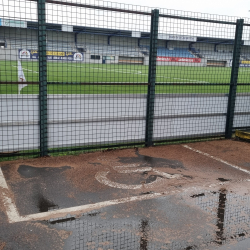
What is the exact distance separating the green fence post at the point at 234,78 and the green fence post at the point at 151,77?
7.28ft

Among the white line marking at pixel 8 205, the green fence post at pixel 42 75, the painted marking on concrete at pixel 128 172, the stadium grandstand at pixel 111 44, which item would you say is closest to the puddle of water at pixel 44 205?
the white line marking at pixel 8 205

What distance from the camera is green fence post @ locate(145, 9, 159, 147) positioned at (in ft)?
21.5

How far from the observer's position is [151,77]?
22.4ft

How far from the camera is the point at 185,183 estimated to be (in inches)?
202

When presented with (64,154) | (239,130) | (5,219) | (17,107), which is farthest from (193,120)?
(5,219)

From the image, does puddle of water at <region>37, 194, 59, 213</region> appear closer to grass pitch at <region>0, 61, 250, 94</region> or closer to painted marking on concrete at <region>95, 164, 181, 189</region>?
painted marking on concrete at <region>95, 164, 181, 189</region>

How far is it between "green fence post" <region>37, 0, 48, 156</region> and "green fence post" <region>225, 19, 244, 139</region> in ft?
14.8

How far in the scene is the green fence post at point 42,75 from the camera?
5648mm

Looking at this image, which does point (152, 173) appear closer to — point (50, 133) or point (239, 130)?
point (50, 133)

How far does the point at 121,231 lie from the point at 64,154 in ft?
10.9

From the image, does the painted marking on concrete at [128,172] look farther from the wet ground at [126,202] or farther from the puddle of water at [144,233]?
the puddle of water at [144,233]

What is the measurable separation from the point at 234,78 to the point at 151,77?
236 centimetres

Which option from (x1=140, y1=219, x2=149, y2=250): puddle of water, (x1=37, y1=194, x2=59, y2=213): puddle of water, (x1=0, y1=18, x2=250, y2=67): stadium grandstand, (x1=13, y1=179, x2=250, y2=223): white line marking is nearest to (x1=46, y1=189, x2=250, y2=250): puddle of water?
(x1=140, y1=219, x2=149, y2=250): puddle of water

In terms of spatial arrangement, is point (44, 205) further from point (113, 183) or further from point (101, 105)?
point (101, 105)
